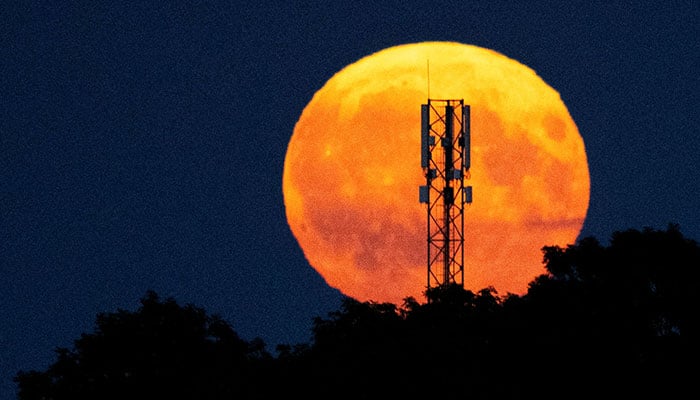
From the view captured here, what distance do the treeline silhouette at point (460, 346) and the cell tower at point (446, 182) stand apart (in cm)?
985

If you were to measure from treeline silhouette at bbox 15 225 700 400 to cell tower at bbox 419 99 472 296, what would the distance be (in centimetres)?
985

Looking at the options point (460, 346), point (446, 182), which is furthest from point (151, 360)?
point (446, 182)

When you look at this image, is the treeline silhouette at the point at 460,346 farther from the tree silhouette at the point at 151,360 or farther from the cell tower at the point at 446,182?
the cell tower at the point at 446,182

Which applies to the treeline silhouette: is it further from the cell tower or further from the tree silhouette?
the cell tower

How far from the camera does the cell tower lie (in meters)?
76.4

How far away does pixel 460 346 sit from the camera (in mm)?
61469

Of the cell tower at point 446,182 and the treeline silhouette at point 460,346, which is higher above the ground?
the cell tower at point 446,182

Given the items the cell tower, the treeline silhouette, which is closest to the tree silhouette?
the treeline silhouette

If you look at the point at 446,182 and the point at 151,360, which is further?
the point at 446,182

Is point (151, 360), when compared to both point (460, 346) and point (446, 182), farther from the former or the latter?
point (446, 182)

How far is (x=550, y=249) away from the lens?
65500 mm

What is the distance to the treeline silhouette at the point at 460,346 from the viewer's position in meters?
59.7

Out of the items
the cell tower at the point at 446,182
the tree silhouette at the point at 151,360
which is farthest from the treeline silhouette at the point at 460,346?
the cell tower at the point at 446,182

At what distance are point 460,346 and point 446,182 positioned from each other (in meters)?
16.1
